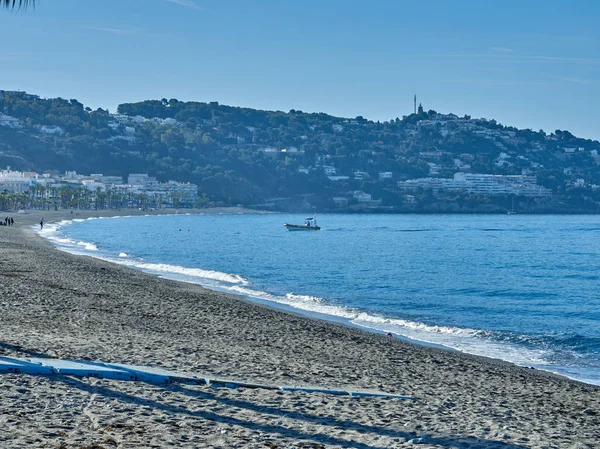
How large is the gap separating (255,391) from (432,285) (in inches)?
1041

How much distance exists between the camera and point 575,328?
22906 millimetres

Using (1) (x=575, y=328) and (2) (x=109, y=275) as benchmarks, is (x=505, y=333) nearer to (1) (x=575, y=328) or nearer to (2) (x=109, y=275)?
(1) (x=575, y=328)

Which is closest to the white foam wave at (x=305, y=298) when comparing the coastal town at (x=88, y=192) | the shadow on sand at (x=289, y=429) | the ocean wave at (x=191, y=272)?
the ocean wave at (x=191, y=272)

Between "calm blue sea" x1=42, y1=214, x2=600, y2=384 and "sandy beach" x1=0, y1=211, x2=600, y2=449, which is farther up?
"sandy beach" x1=0, y1=211, x2=600, y2=449

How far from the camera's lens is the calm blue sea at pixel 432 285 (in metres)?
20.4

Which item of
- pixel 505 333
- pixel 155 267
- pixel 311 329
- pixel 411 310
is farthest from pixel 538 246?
pixel 311 329

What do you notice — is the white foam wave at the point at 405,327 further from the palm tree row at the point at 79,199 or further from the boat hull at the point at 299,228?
the palm tree row at the point at 79,199

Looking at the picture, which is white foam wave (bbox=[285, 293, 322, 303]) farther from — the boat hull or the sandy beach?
the boat hull

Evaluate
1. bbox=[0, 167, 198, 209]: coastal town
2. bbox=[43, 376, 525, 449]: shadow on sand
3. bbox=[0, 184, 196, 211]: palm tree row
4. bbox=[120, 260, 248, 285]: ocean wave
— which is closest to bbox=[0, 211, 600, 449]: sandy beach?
bbox=[43, 376, 525, 449]: shadow on sand

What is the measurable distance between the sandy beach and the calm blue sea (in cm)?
301

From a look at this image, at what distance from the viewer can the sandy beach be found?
296 inches

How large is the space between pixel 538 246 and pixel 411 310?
4594 cm

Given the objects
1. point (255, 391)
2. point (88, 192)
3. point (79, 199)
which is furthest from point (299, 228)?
point (255, 391)

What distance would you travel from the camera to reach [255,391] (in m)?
9.48
